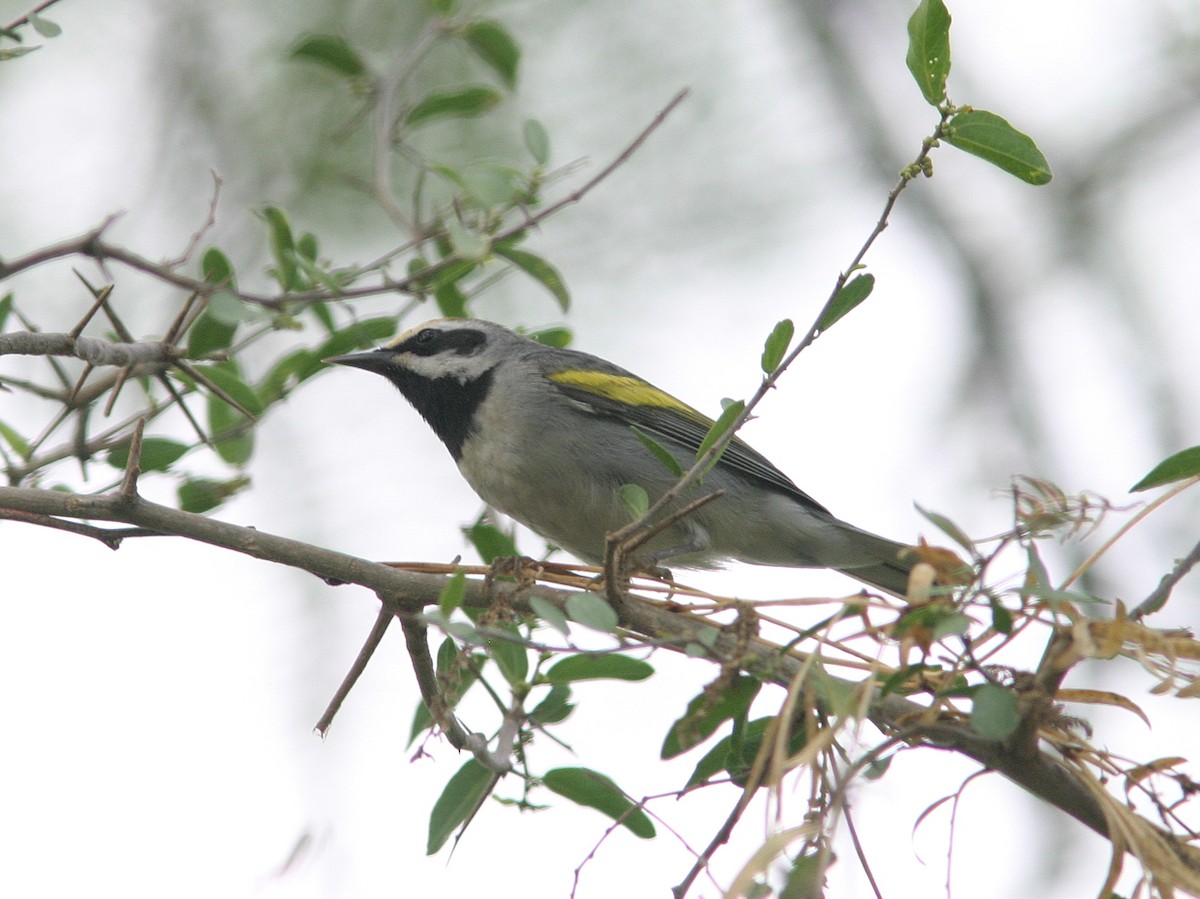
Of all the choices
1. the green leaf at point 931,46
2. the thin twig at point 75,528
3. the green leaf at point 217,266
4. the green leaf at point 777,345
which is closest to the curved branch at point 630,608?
the thin twig at point 75,528

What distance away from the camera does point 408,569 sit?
10.7 feet

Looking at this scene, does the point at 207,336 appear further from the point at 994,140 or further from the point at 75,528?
the point at 994,140

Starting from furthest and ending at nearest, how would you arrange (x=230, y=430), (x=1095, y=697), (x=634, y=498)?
(x=230, y=430), (x=634, y=498), (x=1095, y=697)

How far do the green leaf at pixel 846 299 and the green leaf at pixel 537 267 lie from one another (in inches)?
51.4

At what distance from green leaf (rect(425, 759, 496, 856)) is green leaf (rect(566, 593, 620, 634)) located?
0.54 m

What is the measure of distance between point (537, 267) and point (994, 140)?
1714 millimetres

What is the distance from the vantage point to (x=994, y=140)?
111 inches

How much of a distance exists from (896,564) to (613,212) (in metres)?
5.44

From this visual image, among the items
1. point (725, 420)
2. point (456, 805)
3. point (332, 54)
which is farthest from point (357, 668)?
point (332, 54)

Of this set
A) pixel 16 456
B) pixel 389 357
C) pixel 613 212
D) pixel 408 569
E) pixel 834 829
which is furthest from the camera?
pixel 613 212

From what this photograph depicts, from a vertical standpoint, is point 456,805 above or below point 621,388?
below

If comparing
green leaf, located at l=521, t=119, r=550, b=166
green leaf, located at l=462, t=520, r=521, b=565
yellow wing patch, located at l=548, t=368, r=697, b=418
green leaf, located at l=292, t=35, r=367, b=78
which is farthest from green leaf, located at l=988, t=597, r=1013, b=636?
yellow wing patch, located at l=548, t=368, r=697, b=418

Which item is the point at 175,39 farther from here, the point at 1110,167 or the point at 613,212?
the point at 1110,167

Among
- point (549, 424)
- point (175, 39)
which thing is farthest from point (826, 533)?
point (175, 39)
